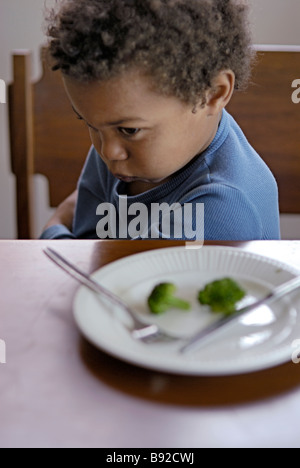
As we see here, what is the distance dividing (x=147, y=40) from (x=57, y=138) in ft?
1.89

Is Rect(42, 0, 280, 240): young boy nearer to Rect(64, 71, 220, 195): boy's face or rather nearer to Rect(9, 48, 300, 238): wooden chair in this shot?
Rect(64, 71, 220, 195): boy's face

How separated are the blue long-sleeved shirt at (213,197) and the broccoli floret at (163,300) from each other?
25 centimetres

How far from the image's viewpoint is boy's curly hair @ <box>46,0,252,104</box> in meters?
0.69

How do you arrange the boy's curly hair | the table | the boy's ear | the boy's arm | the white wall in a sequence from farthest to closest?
1. the white wall
2. the boy's arm
3. the boy's ear
4. the boy's curly hair
5. the table

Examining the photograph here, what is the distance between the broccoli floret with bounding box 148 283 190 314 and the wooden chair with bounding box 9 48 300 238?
2.47 feet

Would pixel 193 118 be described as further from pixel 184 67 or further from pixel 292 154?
pixel 292 154

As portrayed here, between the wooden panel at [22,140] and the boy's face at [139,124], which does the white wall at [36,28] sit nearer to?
the wooden panel at [22,140]

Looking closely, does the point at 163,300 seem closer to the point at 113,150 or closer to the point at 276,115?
the point at 113,150

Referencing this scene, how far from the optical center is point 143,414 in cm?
41

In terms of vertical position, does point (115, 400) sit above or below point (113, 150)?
below

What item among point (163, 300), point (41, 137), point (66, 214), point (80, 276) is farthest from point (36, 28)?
point (163, 300)

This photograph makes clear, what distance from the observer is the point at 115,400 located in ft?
1.39

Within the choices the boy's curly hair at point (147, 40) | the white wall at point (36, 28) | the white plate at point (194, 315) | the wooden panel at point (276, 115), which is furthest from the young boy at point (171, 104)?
the white wall at point (36, 28)

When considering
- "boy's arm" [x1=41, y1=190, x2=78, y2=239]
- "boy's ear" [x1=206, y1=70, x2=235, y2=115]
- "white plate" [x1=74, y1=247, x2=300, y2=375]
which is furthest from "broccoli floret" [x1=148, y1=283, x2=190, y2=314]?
"boy's arm" [x1=41, y1=190, x2=78, y2=239]
